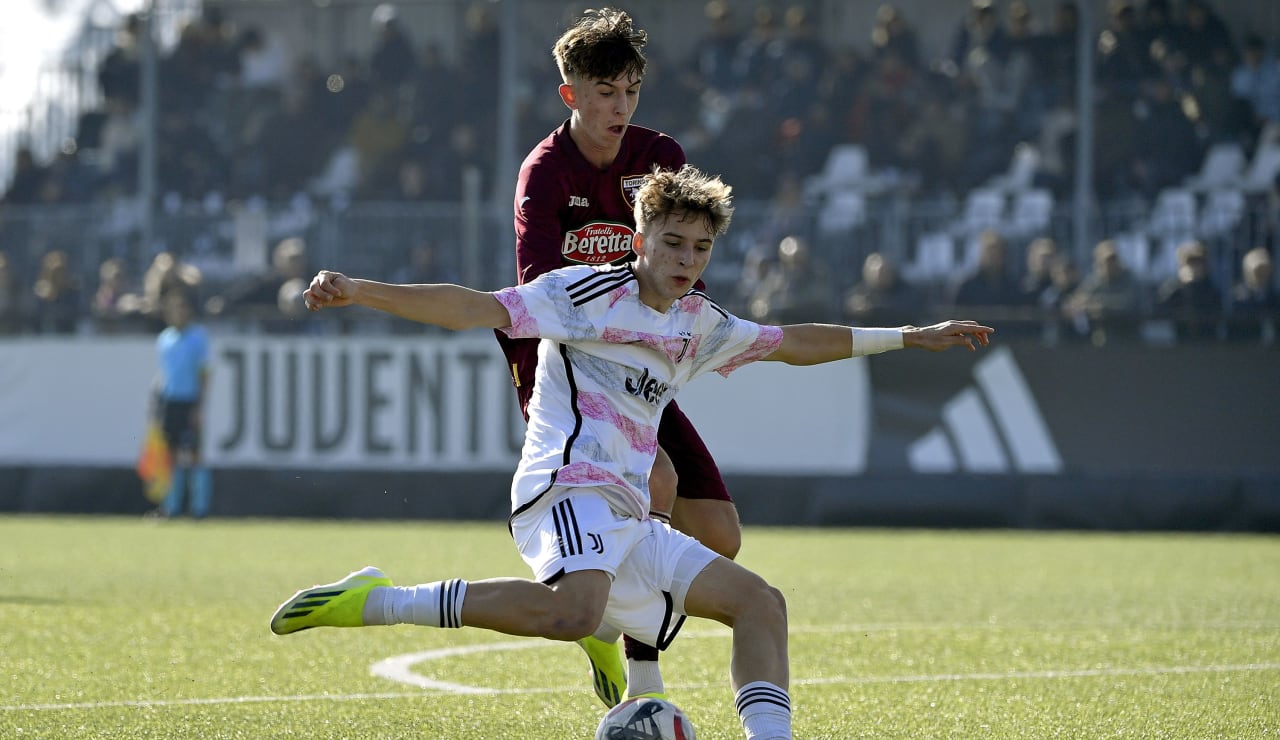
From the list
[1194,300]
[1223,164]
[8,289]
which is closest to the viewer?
[1194,300]

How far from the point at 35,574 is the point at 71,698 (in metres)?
4.95

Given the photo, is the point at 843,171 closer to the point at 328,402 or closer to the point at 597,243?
the point at 328,402

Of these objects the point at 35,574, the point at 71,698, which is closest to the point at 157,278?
the point at 35,574

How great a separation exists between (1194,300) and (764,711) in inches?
437

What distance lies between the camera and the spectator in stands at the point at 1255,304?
1469 cm

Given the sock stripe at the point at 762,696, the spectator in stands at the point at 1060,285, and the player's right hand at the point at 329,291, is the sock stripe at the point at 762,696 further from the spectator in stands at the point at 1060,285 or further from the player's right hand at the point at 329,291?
the spectator in stands at the point at 1060,285

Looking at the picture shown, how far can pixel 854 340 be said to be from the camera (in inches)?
216

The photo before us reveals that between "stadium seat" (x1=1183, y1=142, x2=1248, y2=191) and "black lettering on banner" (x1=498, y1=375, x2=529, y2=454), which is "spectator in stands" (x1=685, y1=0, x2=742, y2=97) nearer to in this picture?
"stadium seat" (x1=1183, y1=142, x2=1248, y2=191)

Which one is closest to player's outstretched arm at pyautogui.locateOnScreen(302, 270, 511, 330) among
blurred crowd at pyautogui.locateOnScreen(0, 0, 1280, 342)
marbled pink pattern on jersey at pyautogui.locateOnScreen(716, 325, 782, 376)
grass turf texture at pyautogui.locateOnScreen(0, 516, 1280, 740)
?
marbled pink pattern on jersey at pyautogui.locateOnScreen(716, 325, 782, 376)

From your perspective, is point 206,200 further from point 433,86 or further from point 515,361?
point 515,361

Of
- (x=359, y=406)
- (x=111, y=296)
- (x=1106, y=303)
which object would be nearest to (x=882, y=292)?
(x=1106, y=303)

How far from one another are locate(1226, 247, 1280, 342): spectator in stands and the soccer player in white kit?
1059 centimetres

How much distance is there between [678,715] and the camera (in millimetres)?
4867

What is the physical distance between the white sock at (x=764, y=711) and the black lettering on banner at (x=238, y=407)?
39.0 feet
